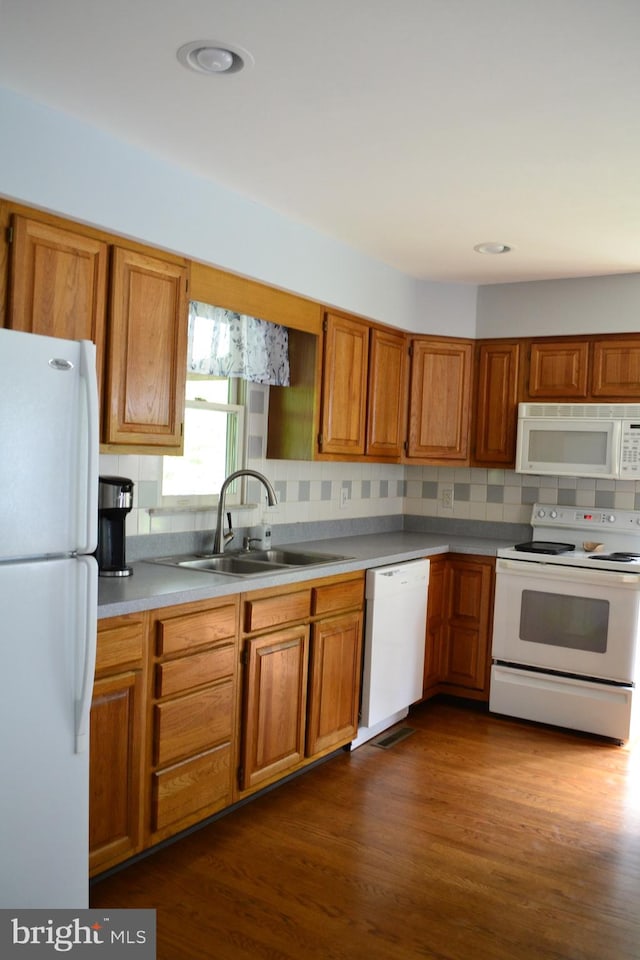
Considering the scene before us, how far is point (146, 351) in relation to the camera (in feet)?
9.39

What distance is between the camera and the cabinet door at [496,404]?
467 centimetres

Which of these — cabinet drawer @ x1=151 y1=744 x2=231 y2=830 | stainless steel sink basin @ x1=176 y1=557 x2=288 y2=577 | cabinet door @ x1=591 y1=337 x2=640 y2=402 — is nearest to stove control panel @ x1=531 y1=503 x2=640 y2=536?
cabinet door @ x1=591 y1=337 x2=640 y2=402

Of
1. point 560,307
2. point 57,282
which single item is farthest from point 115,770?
point 560,307

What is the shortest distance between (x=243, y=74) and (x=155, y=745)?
2024 millimetres

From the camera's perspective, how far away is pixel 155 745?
2570 mm

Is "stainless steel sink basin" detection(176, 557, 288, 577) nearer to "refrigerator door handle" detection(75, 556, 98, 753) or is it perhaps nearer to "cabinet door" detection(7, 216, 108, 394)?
"cabinet door" detection(7, 216, 108, 394)

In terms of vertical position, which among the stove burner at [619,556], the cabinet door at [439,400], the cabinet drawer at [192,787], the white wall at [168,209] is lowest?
the cabinet drawer at [192,787]

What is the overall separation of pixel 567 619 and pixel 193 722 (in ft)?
7.25

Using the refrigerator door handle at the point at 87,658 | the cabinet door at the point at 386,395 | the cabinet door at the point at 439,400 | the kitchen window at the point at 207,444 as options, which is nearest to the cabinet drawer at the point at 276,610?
the kitchen window at the point at 207,444

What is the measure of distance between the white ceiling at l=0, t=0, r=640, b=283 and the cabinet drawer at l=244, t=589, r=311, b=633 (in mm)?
1600

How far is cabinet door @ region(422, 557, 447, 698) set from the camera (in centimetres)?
432

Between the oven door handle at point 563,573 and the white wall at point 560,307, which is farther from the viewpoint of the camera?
the white wall at point 560,307

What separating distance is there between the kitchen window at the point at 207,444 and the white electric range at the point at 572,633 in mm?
1593

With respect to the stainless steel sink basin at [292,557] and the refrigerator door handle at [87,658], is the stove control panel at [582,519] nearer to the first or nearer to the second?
the stainless steel sink basin at [292,557]
